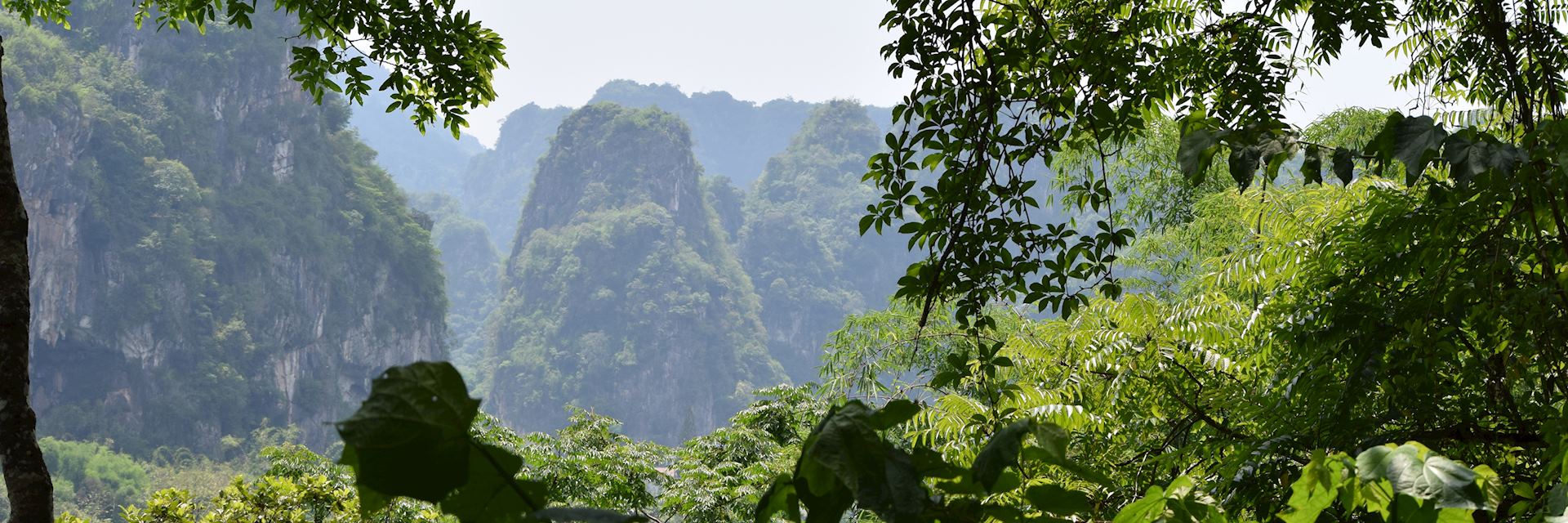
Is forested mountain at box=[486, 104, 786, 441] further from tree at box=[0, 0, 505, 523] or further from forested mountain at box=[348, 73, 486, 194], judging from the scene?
tree at box=[0, 0, 505, 523]

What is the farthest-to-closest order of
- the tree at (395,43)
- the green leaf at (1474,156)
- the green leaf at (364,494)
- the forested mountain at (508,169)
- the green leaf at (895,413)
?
1. the forested mountain at (508,169)
2. the tree at (395,43)
3. the green leaf at (1474,156)
4. the green leaf at (895,413)
5. the green leaf at (364,494)

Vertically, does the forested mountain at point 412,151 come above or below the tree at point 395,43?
above

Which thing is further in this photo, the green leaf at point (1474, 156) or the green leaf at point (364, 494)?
the green leaf at point (1474, 156)

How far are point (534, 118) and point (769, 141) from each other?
2060 centimetres

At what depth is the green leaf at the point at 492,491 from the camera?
481 mm

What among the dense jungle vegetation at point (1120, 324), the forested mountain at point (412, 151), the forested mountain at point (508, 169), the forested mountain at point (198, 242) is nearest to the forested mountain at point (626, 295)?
the forested mountain at point (198, 242)

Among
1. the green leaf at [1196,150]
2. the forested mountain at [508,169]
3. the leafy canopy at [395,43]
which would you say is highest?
the forested mountain at [508,169]

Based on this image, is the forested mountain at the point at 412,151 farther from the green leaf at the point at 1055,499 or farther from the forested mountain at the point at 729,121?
the green leaf at the point at 1055,499

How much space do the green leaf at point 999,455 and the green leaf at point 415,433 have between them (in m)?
0.24

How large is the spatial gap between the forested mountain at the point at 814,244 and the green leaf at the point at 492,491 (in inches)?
2323

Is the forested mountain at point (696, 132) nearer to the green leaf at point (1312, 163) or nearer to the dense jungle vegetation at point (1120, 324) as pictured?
the dense jungle vegetation at point (1120, 324)

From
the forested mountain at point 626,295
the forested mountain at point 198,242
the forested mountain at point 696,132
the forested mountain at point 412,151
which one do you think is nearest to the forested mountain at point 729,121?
the forested mountain at point 696,132

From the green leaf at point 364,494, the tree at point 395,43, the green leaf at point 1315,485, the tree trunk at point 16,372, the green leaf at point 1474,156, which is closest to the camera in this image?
the green leaf at point 364,494

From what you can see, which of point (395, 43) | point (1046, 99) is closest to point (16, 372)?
point (395, 43)
